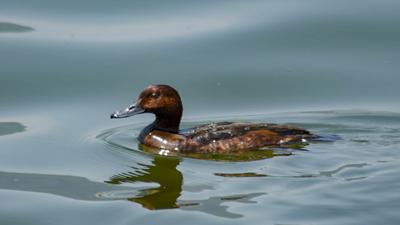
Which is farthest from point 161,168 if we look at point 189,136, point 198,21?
point 198,21

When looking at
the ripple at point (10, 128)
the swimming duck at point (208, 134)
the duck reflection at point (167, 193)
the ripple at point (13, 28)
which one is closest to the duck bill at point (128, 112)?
the swimming duck at point (208, 134)

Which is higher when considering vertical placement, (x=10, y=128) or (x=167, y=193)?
(x=10, y=128)

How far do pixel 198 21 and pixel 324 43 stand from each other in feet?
5.30

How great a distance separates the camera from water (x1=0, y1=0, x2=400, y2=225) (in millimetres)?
9977

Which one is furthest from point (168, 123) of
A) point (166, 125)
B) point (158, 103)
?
point (158, 103)

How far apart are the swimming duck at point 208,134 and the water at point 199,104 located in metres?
0.30

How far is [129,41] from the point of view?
1465 cm

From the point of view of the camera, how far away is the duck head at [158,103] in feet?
41.3

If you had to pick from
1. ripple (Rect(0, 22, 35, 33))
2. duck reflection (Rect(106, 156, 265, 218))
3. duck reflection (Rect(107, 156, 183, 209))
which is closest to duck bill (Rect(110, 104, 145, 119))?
duck reflection (Rect(107, 156, 183, 209))

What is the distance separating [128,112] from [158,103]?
1.05 feet

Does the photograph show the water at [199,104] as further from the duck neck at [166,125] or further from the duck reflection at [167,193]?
the duck neck at [166,125]

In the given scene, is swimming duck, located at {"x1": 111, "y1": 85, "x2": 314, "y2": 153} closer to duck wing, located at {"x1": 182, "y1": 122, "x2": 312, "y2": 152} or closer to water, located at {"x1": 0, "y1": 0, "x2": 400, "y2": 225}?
duck wing, located at {"x1": 182, "y1": 122, "x2": 312, "y2": 152}

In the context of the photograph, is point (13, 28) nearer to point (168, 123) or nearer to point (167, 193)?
point (168, 123)

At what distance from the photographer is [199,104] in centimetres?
1360
